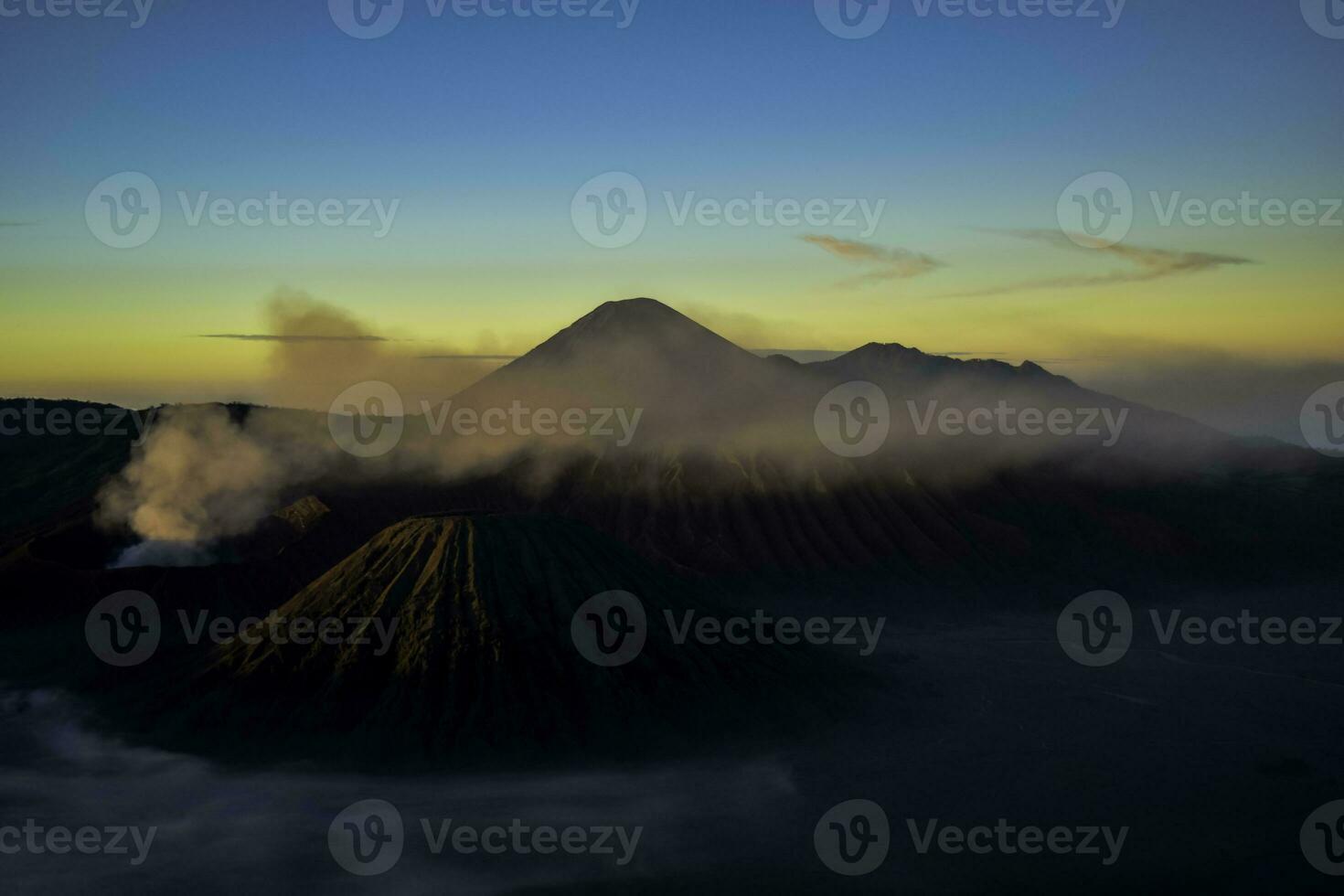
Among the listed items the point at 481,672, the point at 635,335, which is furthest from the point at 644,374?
the point at 481,672

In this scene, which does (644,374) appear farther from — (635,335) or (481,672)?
(481,672)

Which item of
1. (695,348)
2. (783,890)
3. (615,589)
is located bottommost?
(783,890)

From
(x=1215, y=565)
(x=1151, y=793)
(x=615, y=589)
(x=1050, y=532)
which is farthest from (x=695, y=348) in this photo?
(x=1151, y=793)

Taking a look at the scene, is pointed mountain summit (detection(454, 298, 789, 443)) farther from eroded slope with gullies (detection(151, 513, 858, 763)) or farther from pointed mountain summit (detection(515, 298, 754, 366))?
eroded slope with gullies (detection(151, 513, 858, 763))

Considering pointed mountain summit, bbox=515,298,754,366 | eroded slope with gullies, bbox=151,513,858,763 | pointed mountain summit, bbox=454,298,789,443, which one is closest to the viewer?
eroded slope with gullies, bbox=151,513,858,763

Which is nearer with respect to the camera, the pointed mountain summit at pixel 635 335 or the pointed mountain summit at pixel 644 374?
the pointed mountain summit at pixel 644 374

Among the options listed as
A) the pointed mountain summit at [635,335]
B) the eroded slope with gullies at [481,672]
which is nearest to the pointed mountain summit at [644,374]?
the pointed mountain summit at [635,335]

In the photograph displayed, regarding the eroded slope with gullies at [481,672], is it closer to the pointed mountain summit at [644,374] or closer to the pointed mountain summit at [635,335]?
the pointed mountain summit at [644,374]

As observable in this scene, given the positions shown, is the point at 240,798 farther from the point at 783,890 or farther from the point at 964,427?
the point at 964,427

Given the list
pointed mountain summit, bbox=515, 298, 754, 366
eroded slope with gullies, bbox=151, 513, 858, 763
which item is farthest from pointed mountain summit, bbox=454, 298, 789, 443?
eroded slope with gullies, bbox=151, 513, 858, 763

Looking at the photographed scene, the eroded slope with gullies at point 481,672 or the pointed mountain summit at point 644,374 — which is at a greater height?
the pointed mountain summit at point 644,374

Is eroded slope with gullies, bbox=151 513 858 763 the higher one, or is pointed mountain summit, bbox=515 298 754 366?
pointed mountain summit, bbox=515 298 754 366
